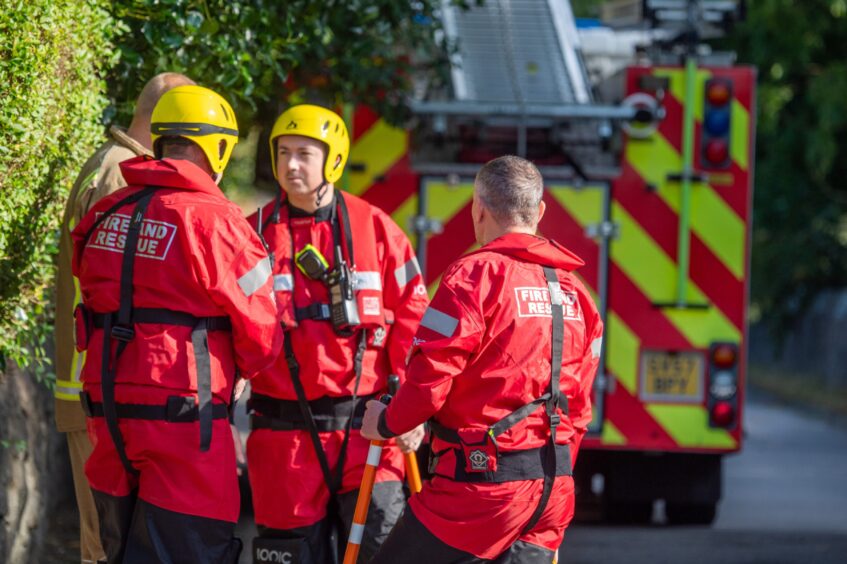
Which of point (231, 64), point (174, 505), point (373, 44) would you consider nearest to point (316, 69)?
point (373, 44)

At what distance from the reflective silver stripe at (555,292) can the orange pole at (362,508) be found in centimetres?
81

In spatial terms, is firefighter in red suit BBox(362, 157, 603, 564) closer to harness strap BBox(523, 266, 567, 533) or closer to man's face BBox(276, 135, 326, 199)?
harness strap BBox(523, 266, 567, 533)

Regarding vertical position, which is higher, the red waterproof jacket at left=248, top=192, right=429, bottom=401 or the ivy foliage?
the ivy foliage

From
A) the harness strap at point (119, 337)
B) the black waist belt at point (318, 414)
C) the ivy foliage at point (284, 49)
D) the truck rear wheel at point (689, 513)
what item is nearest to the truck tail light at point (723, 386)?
the truck rear wheel at point (689, 513)

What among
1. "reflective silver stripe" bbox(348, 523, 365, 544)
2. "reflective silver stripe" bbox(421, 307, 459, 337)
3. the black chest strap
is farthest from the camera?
"reflective silver stripe" bbox(348, 523, 365, 544)

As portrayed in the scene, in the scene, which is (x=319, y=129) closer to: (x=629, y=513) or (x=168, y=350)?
(x=168, y=350)

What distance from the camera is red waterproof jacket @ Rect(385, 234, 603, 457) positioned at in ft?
12.5

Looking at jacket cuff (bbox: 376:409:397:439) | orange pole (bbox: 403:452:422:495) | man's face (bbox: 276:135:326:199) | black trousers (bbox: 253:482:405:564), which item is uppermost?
man's face (bbox: 276:135:326:199)

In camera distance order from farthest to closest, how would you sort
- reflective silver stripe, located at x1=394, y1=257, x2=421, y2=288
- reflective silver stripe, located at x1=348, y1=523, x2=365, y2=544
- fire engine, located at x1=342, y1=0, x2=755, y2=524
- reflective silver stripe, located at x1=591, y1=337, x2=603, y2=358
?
fire engine, located at x1=342, y1=0, x2=755, y2=524, reflective silver stripe, located at x1=394, y1=257, x2=421, y2=288, reflective silver stripe, located at x1=348, y1=523, x2=365, y2=544, reflective silver stripe, located at x1=591, y1=337, x2=603, y2=358

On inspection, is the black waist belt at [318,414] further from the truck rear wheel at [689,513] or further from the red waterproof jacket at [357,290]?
the truck rear wheel at [689,513]

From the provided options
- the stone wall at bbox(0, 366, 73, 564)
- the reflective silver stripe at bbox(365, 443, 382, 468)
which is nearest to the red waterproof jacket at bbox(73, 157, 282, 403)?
the reflective silver stripe at bbox(365, 443, 382, 468)

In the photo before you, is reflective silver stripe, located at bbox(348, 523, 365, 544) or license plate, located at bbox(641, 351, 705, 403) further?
license plate, located at bbox(641, 351, 705, 403)

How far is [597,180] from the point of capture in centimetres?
712

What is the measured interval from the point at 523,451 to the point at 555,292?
456 mm
